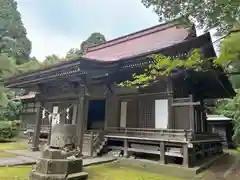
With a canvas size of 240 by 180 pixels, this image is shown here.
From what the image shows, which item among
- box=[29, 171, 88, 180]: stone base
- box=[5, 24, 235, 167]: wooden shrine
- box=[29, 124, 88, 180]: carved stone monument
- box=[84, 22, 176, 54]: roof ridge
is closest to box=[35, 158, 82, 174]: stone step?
box=[29, 124, 88, 180]: carved stone monument

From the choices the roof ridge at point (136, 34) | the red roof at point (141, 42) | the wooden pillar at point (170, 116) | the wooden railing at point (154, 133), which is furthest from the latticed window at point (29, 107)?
the wooden pillar at point (170, 116)

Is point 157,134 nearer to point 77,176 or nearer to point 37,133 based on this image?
point 77,176

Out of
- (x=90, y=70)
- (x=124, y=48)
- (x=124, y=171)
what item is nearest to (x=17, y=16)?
(x=124, y=48)

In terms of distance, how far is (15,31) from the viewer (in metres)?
29.5

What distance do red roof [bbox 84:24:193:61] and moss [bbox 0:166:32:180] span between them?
Answer: 19.8 feet

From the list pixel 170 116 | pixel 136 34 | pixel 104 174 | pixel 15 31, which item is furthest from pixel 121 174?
pixel 15 31

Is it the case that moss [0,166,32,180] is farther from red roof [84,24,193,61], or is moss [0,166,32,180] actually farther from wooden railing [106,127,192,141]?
red roof [84,24,193,61]

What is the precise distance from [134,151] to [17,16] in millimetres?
31012

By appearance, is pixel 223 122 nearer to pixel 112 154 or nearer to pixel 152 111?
pixel 152 111

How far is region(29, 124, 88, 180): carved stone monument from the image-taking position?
188 inches

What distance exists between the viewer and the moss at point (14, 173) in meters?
5.07

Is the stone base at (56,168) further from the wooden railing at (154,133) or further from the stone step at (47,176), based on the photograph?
the wooden railing at (154,133)

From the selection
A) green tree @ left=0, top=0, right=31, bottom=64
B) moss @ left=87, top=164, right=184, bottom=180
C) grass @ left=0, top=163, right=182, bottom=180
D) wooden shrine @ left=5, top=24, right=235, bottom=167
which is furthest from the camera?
green tree @ left=0, top=0, right=31, bottom=64

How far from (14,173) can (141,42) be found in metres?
9.44
